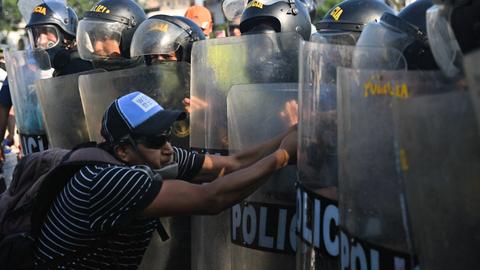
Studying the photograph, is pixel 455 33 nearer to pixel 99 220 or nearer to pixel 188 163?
pixel 99 220

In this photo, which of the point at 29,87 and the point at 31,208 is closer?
the point at 31,208

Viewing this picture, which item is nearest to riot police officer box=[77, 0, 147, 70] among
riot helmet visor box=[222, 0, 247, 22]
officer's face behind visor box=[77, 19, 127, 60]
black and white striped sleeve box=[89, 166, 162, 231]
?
officer's face behind visor box=[77, 19, 127, 60]

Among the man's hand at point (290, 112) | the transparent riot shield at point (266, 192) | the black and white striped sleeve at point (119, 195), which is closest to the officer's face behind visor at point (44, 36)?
the transparent riot shield at point (266, 192)

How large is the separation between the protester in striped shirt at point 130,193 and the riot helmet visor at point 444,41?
1134mm

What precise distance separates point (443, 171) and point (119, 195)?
151 centimetres

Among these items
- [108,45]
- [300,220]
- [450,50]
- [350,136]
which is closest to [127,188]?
[300,220]

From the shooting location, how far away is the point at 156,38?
15.4 ft

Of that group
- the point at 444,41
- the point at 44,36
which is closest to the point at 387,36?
the point at 444,41

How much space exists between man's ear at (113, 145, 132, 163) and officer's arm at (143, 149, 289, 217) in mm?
A: 255

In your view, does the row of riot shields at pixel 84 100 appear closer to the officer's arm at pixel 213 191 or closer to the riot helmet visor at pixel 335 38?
the riot helmet visor at pixel 335 38

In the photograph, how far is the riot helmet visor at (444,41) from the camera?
78.2 inches

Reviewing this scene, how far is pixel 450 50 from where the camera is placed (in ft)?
6.85

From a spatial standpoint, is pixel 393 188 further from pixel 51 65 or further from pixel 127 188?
pixel 51 65

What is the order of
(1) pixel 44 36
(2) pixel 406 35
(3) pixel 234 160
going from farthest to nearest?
(1) pixel 44 36 < (3) pixel 234 160 < (2) pixel 406 35
